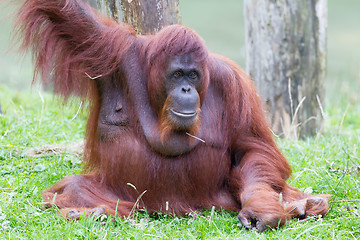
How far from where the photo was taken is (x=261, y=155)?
12.2ft

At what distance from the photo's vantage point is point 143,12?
13.3 feet

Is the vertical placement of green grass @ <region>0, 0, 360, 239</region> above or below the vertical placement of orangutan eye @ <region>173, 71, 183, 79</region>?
below

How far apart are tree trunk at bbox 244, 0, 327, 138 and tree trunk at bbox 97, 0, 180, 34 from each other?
2.34 meters

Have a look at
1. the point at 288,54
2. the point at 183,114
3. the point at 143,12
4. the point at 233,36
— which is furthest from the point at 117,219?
the point at 233,36

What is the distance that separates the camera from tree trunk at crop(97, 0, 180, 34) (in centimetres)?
404

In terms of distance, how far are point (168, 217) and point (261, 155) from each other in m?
0.80

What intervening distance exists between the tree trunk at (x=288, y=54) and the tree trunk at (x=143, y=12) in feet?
7.67

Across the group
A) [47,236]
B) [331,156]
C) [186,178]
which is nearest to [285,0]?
[331,156]

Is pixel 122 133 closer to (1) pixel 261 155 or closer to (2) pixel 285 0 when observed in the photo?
(1) pixel 261 155

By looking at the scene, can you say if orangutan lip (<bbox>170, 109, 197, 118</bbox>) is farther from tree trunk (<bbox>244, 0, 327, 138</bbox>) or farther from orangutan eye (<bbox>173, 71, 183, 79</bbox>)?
tree trunk (<bbox>244, 0, 327, 138</bbox>)

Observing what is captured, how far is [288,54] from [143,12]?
8.86 feet

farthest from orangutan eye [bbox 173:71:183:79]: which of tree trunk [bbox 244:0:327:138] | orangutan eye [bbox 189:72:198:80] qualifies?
tree trunk [bbox 244:0:327:138]

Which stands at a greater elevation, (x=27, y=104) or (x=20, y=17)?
(x=20, y=17)

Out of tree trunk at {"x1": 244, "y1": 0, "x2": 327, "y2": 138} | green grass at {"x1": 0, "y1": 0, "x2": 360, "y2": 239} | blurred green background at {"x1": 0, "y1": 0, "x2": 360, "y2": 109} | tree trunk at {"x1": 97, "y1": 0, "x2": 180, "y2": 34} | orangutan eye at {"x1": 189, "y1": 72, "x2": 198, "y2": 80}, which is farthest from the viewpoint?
blurred green background at {"x1": 0, "y1": 0, "x2": 360, "y2": 109}
